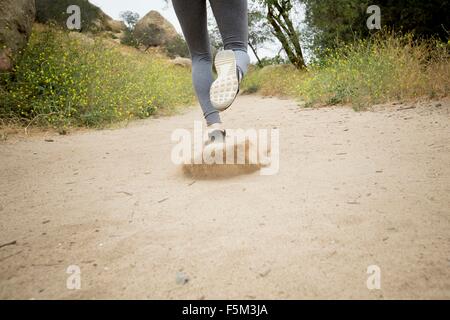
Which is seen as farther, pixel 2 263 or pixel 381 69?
pixel 381 69

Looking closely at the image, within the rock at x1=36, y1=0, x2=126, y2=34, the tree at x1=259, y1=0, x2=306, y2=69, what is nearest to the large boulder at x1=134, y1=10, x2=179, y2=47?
the rock at x1=36, y1=0, x2=126, y2=34

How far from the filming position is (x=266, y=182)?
4.39 feet

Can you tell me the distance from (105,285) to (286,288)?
1.40 ft

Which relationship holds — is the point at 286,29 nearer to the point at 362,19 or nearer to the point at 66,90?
the point at 362,19

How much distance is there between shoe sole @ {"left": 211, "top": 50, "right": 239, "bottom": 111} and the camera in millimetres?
1352

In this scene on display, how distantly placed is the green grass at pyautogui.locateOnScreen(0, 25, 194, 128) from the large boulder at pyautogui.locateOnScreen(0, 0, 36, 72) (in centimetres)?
12

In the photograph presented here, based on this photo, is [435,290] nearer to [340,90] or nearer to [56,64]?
[340,90]

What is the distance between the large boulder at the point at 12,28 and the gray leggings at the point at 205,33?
2.90m

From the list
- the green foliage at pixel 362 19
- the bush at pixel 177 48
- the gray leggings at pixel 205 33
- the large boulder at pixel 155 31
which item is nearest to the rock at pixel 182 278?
the gray leggings at pixel 205 33

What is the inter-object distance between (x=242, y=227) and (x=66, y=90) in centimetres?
370

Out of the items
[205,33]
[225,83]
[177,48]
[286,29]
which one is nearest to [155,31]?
[177,48]

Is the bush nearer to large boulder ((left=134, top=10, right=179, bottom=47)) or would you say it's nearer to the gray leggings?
large boulder ((left=134, top=10, right=179, bottom=47))

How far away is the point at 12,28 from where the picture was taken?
3.51 metres
